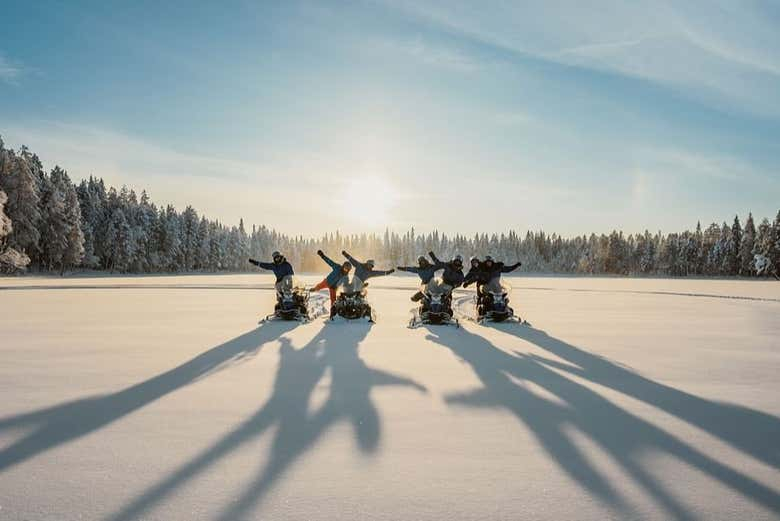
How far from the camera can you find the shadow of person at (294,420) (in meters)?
3.44

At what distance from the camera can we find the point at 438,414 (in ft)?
17.6

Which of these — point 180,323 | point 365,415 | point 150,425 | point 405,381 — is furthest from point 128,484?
point 180,323

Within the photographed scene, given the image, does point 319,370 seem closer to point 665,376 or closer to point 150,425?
point 150,425

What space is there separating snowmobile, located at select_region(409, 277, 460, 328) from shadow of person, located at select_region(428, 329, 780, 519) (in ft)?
19.6

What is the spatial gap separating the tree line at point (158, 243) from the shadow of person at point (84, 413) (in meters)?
52.7

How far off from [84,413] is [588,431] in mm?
5447

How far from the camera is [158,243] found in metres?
91.8

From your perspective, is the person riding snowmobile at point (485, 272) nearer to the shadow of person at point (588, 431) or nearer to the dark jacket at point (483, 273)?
the dark jacket at point (483, 273)

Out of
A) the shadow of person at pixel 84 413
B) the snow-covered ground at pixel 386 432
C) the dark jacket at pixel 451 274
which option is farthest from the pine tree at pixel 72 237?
the shadow of person at pixel 84 413

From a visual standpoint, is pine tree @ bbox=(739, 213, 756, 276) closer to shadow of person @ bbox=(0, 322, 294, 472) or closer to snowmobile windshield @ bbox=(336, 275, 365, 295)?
snowmobile windshield @ bbox=(336, 275, 365, 295)

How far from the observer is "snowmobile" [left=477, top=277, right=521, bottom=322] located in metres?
14.6

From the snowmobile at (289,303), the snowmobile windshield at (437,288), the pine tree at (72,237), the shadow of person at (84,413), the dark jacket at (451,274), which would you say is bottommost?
the shadow of person at (84,413)

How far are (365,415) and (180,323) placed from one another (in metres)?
10.5

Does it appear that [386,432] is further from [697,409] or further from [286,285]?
[286,285]
